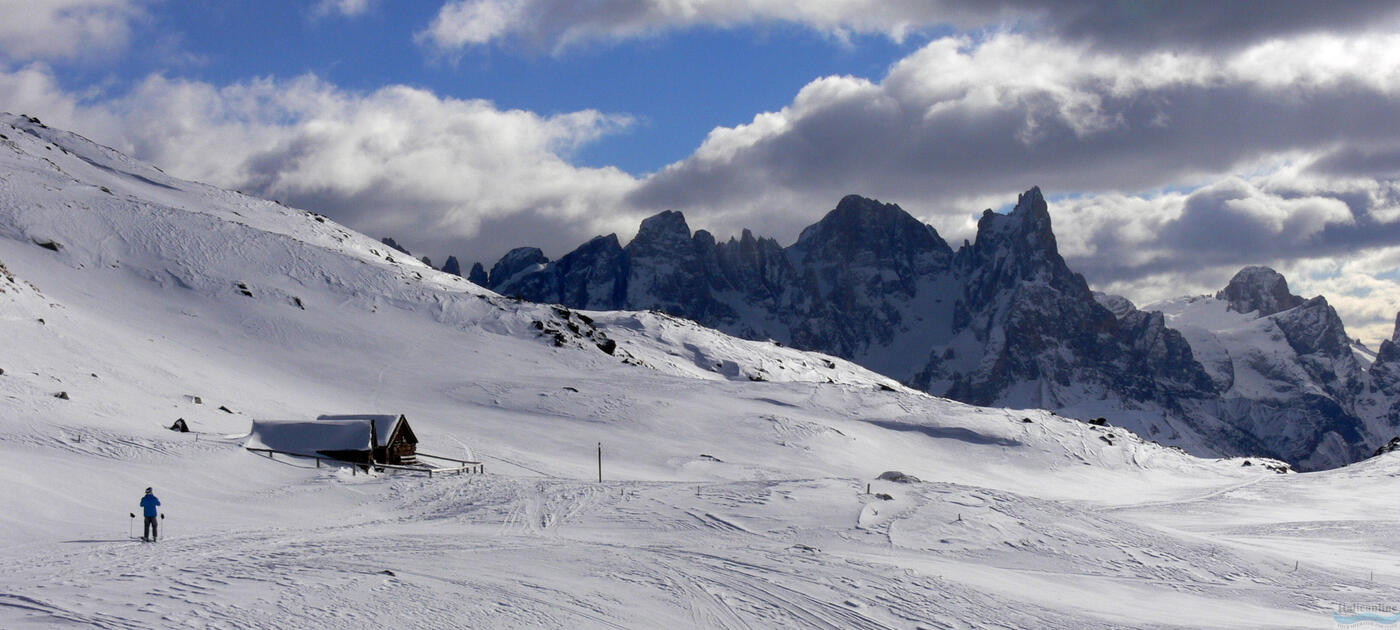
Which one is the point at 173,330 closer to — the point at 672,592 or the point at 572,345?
the point at 572,345

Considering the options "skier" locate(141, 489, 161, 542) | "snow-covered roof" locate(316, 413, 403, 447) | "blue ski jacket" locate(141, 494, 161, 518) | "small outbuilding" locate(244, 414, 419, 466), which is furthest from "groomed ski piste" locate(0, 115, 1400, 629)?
"snow-covered roof" locate(316, 413, 403, 447)

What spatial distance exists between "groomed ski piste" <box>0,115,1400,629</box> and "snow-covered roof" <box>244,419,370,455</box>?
1.74 meters

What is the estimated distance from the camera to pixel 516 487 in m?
41.2

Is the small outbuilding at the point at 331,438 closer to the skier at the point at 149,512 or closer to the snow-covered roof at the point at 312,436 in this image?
the snow-covered roof at the point at 312,436

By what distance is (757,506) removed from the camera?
3691 centimetres

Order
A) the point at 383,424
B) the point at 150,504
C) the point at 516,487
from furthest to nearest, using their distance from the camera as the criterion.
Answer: the point at 383,424
the point at 516,487
the point at 150,504

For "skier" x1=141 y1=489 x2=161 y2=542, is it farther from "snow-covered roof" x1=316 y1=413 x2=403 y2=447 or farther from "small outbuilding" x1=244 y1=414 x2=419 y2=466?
"snow-covered roof" x1=316 y1=413 x2=403 y2=447

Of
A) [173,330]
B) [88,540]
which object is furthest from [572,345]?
[88,540]

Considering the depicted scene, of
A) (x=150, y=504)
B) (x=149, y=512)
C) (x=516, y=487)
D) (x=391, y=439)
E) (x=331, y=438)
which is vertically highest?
(x=331, y=438)

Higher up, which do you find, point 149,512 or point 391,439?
point 391,439

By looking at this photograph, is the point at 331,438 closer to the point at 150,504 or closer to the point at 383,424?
the point at 383,424

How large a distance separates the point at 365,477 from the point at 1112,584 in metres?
30.0

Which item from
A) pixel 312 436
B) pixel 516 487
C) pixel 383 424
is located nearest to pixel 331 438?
pixel 312 436

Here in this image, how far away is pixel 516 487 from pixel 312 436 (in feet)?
48.9
